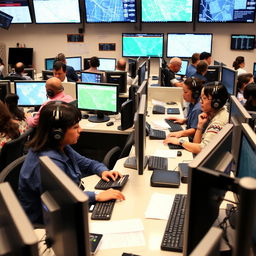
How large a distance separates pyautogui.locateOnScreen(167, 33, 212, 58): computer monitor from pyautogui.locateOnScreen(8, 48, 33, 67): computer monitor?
10.7ft

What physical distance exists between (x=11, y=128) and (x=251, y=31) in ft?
18.9

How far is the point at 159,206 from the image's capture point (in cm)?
191

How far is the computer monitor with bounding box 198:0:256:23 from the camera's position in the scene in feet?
21.2

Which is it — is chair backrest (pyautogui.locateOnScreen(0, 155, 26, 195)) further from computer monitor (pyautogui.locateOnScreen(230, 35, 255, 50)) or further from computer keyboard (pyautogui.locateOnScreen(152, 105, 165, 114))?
computer monitor (pyautogui.locateOnScreen(230, 35, 255, 50))

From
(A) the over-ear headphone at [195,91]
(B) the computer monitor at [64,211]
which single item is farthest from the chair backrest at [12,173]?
(A) the over-ear headphone at [195,91]

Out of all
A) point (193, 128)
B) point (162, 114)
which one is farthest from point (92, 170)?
point (162, 114)

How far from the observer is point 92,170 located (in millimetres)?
2350

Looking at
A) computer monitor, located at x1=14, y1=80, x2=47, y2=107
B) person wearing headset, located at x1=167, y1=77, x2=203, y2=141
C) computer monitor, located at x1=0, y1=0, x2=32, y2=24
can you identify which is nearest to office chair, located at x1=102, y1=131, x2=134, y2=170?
person wearing headset, located at x1=167, y1=77, x2=203, y2=141

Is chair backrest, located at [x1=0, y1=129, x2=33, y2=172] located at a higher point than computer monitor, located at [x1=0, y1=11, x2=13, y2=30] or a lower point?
lower

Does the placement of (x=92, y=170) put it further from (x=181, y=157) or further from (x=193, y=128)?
(x=193, y=128)

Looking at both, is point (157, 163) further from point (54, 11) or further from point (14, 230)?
point (54, 11)

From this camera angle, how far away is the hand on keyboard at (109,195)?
193 cm

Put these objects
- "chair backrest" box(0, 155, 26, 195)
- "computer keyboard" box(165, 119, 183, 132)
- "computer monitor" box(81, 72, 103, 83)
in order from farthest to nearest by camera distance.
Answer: "computer monitor" box(81, 72, 103, 83), "computer keyboard" box(165, 119, 183, 132), "chair backrest" box(0, 155, 26, 195)

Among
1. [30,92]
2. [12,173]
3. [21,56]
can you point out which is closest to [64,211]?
[12,173]
